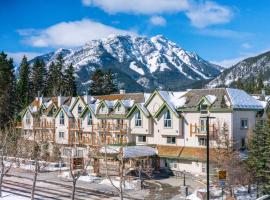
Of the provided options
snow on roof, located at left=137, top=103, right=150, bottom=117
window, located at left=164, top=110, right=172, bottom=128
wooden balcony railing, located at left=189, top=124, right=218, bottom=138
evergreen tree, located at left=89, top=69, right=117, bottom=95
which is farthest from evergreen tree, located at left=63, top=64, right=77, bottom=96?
wooden balcony railing, located at left=189, top=124, right=218, bottom=138

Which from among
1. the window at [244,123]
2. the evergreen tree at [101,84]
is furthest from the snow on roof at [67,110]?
the evergreen tree at [101,84]

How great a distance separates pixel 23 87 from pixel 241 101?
188 ft

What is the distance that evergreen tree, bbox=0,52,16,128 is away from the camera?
89.6 metres

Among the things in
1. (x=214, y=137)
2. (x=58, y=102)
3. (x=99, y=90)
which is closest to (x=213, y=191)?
(x=214, y=137)

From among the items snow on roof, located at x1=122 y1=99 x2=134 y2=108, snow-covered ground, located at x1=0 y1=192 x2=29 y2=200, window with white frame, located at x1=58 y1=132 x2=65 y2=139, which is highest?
snow on roof, located at x1=122 y1=99 x2=134 y2=108

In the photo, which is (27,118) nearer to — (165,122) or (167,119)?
(165,122)

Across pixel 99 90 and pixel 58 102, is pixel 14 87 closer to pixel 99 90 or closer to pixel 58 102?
pixel 99 90

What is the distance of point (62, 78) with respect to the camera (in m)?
104

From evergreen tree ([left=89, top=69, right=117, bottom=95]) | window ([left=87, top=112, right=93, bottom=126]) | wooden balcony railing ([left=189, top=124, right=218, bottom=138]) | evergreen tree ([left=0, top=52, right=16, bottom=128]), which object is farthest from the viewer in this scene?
evergreen tree ([left=89, top=69, right=117, bottom=95])

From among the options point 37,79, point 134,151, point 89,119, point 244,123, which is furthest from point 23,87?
point 244,123

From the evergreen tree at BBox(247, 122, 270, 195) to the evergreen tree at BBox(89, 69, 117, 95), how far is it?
63.7 metres

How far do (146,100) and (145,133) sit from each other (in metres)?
4.90

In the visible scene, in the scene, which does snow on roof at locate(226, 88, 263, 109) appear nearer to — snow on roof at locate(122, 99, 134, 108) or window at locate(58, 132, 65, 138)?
snow on roof at locate(122, 99, 134, 108)

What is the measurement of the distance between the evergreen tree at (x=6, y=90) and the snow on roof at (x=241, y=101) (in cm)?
4626
